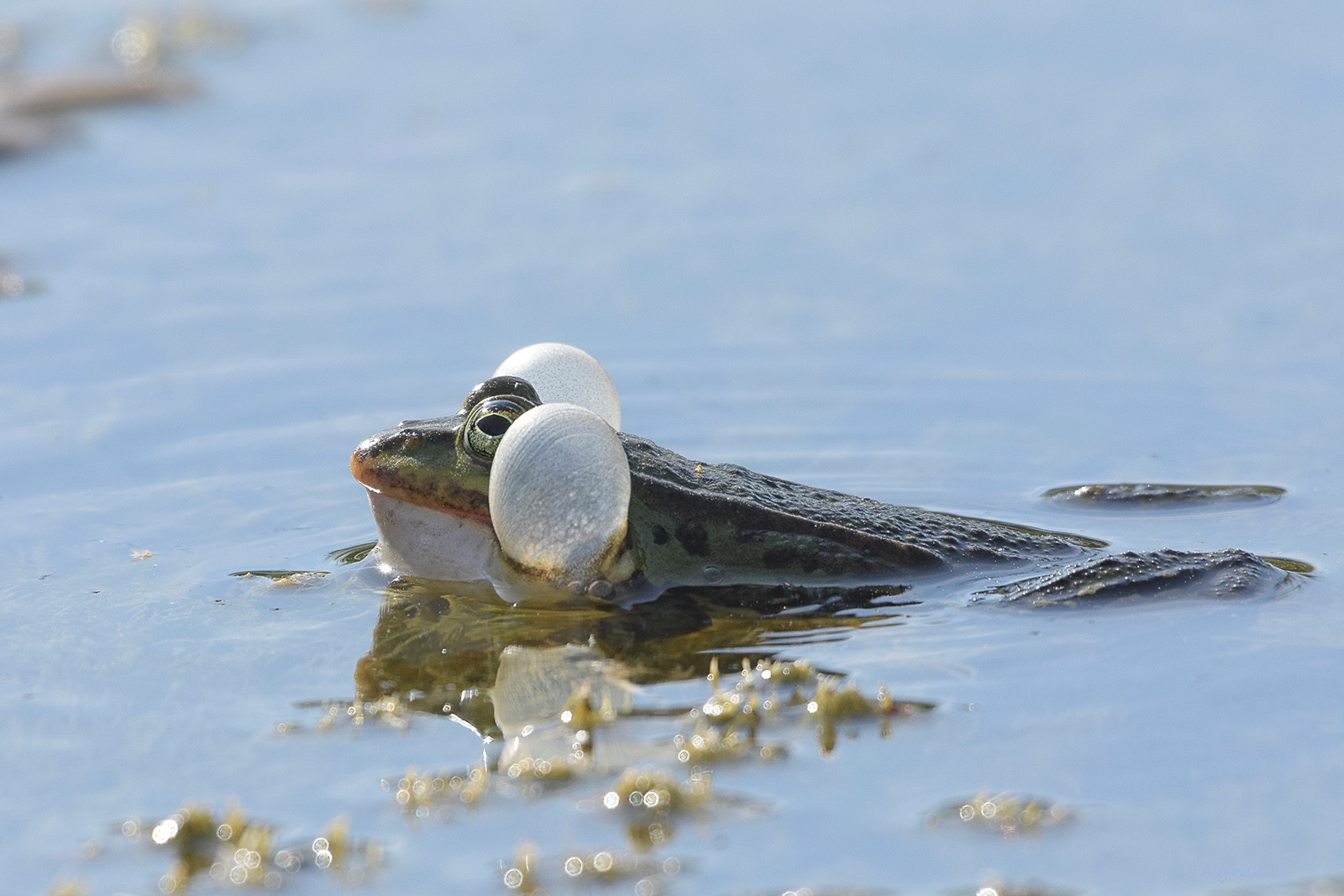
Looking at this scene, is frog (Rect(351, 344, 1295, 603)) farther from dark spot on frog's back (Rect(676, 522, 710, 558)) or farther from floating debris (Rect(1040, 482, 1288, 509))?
floating debris (Rect(1040, 482, 1288, 509))

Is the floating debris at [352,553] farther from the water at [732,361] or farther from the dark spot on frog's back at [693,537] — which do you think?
the dark spot on frog's back at [693,537]

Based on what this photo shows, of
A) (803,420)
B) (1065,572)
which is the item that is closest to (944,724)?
(1065,572)

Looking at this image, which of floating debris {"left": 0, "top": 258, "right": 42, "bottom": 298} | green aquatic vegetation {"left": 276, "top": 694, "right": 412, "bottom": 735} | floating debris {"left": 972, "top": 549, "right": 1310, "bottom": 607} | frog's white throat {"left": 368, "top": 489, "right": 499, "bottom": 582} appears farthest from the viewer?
floating debris {"left": 0, "top": 258, "right": 42, "bottom": 298}

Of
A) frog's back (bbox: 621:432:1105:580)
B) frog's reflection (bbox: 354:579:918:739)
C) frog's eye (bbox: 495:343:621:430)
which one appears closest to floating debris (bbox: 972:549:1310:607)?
frog's back (bbox: 621:432:1105:580)

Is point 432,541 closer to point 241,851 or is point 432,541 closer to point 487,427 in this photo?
Answer: point 487,427

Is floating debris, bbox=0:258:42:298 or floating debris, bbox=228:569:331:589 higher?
floating debris, bbox=0:258:42:298

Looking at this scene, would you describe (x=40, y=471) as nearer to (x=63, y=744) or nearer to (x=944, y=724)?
(x=63, y=744)

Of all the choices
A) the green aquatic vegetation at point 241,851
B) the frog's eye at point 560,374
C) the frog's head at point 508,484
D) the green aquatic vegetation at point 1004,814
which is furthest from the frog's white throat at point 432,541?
the green aquatic vegetation at point 1004,814
